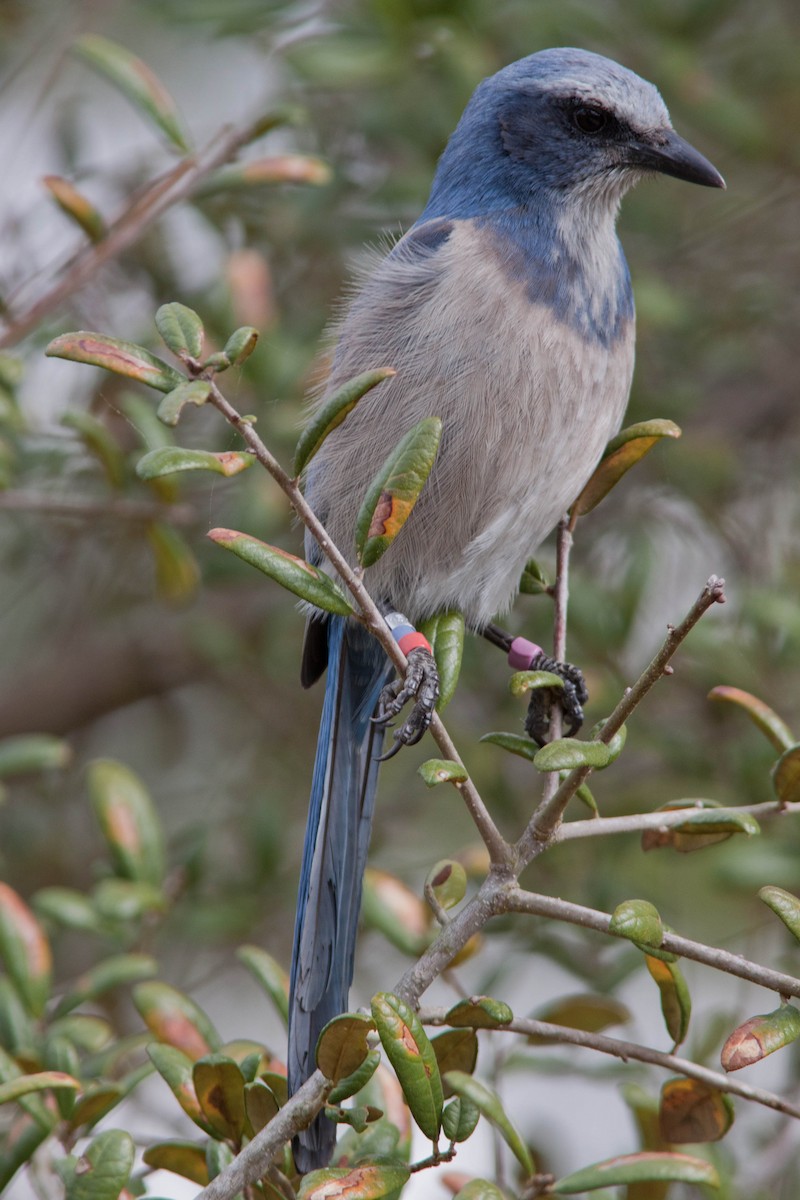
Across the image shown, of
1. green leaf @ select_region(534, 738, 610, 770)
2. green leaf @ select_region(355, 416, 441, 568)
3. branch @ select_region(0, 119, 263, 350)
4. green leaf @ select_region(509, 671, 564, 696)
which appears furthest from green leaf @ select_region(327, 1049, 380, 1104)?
branch @ select_region(0, 119, 263, 350)

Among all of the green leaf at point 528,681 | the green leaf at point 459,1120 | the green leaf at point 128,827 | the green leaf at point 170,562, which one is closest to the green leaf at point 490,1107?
the green leaf at point 459,1120

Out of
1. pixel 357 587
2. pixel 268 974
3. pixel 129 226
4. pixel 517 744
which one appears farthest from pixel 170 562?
pixel 357 587

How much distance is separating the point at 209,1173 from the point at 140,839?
104 centimetres

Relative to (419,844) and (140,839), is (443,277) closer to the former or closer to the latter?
(140,839)

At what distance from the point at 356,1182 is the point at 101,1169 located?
0.37m

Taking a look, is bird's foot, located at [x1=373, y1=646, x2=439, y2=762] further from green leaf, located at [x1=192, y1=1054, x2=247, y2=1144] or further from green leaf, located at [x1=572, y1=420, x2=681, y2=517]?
green leaf, located at [x1=192, y1=1054, x2=247, y2=1144]

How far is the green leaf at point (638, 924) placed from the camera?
1836 mm

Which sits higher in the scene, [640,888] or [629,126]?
[629,126]

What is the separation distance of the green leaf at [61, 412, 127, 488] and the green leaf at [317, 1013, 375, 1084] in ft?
5.36

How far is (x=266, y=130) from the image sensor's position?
3.11 metres

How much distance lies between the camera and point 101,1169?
6.26 ft

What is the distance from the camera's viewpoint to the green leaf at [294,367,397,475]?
1.82m

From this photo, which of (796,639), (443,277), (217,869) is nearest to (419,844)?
(217,869)

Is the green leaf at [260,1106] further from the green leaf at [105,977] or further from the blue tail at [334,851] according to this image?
the green leaf at [105,977]
